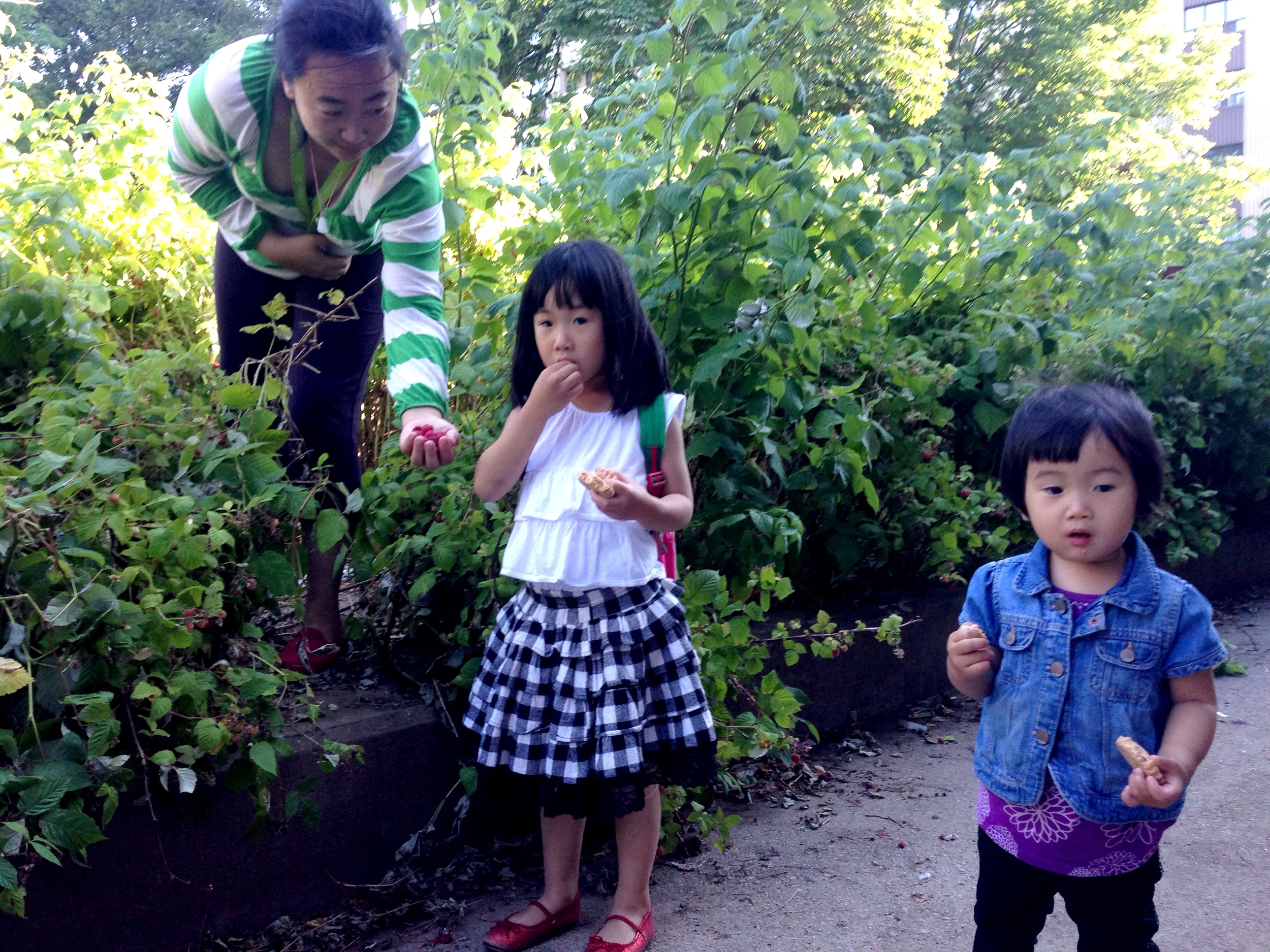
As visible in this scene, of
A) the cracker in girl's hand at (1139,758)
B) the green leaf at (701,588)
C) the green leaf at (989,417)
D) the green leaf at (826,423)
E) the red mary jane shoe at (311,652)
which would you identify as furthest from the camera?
the green leaf at (989,417)

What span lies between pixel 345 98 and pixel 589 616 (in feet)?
3.98

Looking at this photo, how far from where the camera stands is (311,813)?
2.20 meters

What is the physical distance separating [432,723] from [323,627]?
46 centimetres

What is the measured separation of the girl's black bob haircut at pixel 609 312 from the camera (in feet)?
7.43

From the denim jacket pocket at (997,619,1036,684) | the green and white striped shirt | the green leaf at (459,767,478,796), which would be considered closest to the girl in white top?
the green leaf at (459,767,478,796)

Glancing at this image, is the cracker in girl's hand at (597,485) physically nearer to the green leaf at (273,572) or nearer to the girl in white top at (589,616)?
the girl in white top at (589,616)

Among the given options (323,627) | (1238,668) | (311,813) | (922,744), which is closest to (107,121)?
(323,627)

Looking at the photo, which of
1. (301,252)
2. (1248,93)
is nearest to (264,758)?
(301,252)

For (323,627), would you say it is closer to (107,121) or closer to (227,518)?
(227,518)

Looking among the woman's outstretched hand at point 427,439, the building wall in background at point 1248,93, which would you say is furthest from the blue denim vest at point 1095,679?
the building wall in background at point 1248,93

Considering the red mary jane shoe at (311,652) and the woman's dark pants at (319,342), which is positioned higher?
the woman's dark pants at (319,342)

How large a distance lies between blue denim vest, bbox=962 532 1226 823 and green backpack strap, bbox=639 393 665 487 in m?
0.78

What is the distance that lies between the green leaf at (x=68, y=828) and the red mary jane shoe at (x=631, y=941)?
1044 mm

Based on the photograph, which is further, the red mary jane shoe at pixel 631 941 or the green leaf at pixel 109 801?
the red mary jane shoe at pixel 631 941
